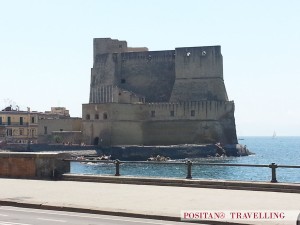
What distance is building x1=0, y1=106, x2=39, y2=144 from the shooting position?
81188 millimetres

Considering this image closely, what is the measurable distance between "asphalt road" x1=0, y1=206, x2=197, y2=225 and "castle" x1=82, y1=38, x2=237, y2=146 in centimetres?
6333

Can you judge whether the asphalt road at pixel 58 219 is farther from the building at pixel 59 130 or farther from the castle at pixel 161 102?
the building at pixel 59 130

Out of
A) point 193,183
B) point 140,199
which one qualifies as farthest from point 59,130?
point 140,199

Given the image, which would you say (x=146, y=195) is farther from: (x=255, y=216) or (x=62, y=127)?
(x=62, y=127)

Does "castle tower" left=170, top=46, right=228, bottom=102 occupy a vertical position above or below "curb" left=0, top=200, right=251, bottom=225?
above

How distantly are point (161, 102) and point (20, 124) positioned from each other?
2189cm

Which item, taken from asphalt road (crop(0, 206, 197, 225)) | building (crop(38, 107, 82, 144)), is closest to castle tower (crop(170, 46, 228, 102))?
building (crop(38, 107, 82, 144))

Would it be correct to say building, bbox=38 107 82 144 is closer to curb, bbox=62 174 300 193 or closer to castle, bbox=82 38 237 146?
castle, bbox=82 38 237 146

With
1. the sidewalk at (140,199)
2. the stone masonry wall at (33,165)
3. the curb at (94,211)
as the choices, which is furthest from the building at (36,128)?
the curb at (94,211)

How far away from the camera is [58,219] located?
935 centimetres

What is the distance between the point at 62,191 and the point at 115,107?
203 feet

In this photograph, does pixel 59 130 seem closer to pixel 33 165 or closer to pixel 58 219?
pixel 33 165

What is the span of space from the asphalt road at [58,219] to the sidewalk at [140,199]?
0.20m

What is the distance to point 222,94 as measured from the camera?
82.3 meters
